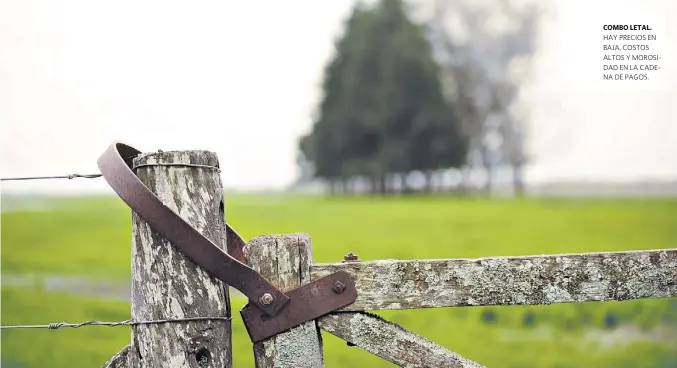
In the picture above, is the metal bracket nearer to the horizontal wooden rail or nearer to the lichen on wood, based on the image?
the horizontal wooden rail

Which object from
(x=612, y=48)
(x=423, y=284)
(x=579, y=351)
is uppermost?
(x=612, y=48)

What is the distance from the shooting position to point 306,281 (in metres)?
2.70

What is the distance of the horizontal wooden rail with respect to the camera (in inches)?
104

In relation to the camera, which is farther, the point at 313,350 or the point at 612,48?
the point at 612,48

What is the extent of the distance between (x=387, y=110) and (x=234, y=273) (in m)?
47.3

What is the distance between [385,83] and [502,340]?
41073mm

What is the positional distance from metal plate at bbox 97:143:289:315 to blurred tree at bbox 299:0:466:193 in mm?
47046

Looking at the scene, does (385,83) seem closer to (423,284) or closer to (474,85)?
(474,85)

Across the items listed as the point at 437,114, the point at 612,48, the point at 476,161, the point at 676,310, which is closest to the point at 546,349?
the point at 676,310

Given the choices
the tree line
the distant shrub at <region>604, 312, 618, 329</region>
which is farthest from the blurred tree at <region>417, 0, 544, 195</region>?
the distant shrub at <region>604, 312, 618, 329</region>

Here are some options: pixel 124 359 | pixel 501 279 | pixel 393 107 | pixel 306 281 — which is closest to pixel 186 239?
pixel 306 281

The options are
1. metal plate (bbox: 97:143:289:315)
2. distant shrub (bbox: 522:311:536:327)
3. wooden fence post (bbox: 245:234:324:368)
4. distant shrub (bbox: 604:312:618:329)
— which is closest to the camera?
metal plate (bbox: 97:143:289:315)

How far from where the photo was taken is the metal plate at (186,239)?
Result: 2.58m

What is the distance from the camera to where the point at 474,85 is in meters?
50.6
